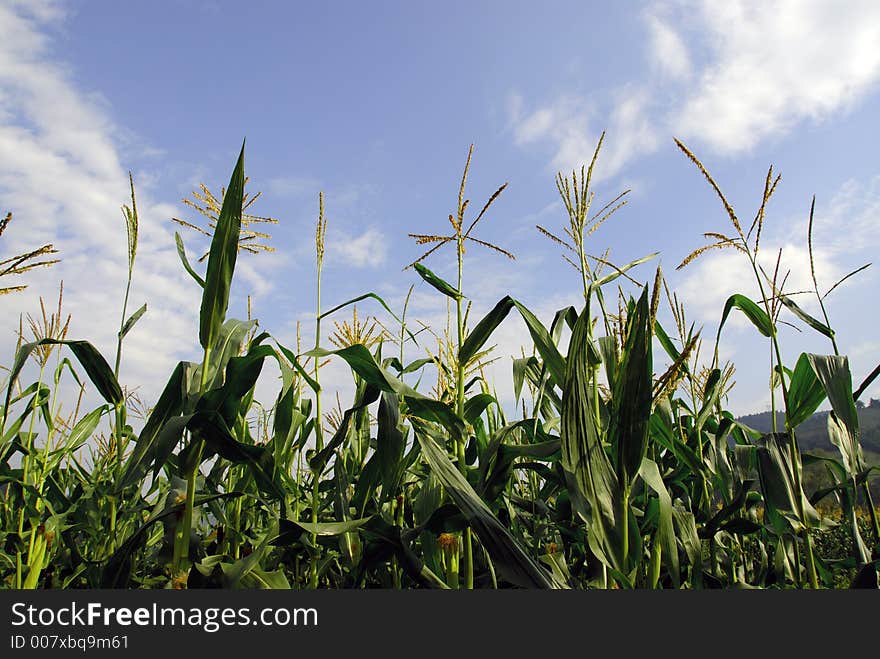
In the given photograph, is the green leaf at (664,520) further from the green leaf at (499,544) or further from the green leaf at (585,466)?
the green leaf at (499,544)

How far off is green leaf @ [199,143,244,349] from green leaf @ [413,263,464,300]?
80 centimetres

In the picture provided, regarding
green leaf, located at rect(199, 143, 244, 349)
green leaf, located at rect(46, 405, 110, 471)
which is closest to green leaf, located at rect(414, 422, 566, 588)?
green leaf, located at rect(199, 143, 244, 349)

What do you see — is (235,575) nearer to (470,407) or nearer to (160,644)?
(160,644)

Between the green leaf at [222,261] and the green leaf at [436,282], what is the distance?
0.80m

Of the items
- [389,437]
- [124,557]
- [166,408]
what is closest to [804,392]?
[389,437]

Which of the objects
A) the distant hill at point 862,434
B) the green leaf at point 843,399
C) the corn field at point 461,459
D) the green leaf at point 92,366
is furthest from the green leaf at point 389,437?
the distant hill at point 862,434

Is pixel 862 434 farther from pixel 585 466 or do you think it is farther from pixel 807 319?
pixel 585 466

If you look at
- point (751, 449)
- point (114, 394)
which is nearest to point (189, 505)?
point (114, 394)

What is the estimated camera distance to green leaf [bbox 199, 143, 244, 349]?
5.28 feet

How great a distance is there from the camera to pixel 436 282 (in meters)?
2.24

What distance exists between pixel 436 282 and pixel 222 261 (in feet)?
2.89

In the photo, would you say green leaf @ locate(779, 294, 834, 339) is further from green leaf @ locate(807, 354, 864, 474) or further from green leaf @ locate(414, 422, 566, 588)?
green leaf @ locate(414, 422, 566, 588)

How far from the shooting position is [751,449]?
2.36m

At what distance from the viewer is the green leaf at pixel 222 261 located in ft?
5.28
